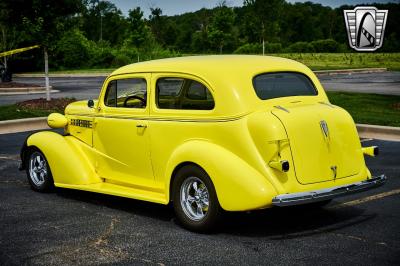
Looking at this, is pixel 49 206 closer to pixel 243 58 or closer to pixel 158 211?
pixel 158 211

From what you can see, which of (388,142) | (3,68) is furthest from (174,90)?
(3,68)

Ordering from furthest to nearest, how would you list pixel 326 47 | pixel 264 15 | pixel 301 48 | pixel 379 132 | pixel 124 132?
pixel 326 47, pixel 301 48, pixel 264 15, pixel 379 132, pixel 124 132

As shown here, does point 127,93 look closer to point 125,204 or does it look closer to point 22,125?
point 125,204

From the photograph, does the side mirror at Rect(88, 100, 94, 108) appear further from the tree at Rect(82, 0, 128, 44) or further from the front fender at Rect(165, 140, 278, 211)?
the tree at Rect(82, 0, 128, 44)

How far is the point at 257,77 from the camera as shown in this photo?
21.6ft

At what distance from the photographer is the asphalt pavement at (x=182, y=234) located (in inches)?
213

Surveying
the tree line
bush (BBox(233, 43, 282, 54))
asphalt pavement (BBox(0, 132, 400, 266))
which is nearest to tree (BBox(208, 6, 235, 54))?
the tree line

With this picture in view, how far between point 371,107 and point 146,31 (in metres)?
38.8

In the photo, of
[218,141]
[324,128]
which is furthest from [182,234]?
[324,128]

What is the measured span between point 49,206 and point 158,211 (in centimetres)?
135

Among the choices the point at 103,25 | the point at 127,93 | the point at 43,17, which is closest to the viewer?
the point at 127,93

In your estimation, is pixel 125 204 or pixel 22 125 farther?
pixel 22 125

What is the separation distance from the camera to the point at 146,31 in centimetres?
5431

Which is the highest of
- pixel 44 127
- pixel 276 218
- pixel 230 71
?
pixel 230 71
